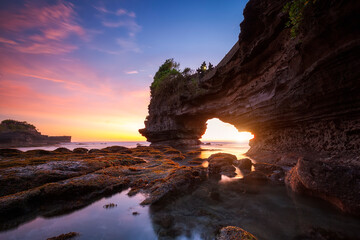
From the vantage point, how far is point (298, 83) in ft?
32.7

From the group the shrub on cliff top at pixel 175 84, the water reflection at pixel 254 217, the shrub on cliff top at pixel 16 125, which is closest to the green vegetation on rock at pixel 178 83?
the shrub on cliff top at pixel 175 84

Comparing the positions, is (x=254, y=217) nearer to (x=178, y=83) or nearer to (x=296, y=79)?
(x=296, y=79)

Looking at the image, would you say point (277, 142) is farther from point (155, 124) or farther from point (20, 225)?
point (155, 124)

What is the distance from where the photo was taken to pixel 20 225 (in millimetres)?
4648

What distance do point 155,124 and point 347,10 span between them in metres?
33.1

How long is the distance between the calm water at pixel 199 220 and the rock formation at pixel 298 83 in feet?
3.54

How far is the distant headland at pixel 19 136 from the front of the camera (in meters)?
62.3

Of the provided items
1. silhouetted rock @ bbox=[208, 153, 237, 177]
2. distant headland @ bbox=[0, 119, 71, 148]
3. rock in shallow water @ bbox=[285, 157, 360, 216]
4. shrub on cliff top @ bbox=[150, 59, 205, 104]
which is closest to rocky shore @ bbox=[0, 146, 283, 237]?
silhouetted rock @ bbox=[208, 153, 237, 177]

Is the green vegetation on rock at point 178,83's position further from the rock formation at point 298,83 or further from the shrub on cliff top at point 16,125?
the shrub on cliff top at point 16,125

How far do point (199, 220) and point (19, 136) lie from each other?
317 ft

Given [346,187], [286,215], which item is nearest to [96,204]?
[286,215]

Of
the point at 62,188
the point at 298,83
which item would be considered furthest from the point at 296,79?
the point at 62,188

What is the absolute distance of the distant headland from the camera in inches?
2454

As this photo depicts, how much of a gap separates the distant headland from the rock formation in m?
82.1
